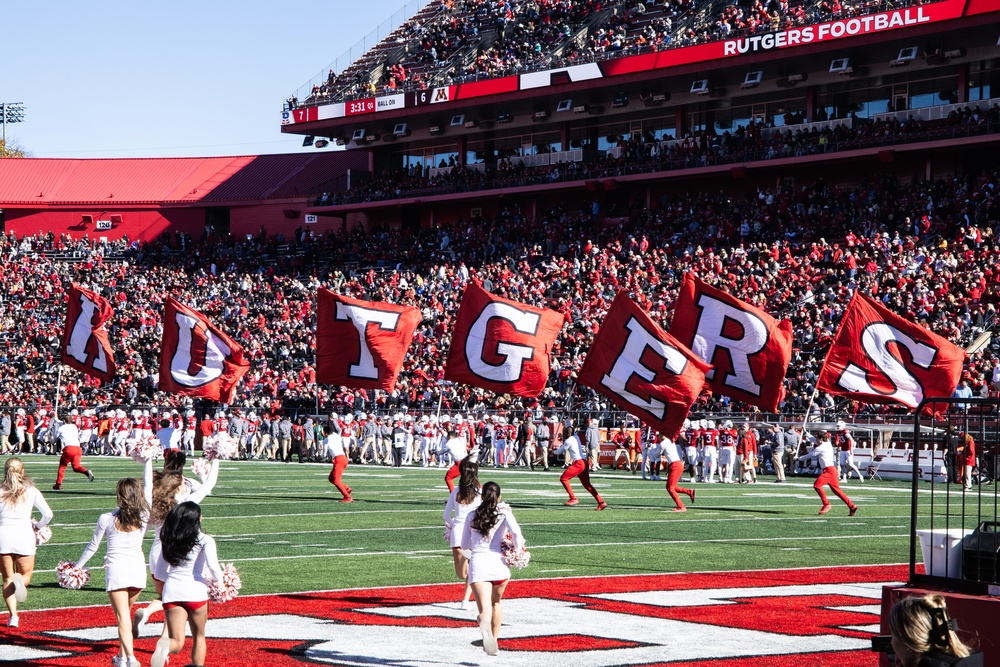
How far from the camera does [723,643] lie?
9.31 metres

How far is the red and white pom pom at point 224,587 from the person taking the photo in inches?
310

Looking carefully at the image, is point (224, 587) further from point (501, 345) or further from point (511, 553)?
point (501, 345)

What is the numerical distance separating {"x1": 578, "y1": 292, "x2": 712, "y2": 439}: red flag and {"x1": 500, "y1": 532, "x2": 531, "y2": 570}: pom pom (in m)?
8.46

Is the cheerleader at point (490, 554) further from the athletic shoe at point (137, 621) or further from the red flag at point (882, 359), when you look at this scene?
the red flag at point (882, 359)

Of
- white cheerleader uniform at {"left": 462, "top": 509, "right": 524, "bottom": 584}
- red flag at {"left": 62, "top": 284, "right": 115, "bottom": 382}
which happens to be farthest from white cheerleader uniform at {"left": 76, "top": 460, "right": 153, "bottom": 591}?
red flag at {"left": 62, "top": 284, "right": 115, "bottom": 382}

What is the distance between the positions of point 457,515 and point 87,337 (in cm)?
1609

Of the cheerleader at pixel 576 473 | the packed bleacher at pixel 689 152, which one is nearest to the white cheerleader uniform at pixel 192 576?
the cheerleader at pixel 576 473

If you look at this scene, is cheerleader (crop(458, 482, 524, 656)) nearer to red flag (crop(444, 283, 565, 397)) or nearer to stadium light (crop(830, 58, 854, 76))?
red flag (crop(444, 283, 565, 397))

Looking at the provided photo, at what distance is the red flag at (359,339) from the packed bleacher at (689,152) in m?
24.5

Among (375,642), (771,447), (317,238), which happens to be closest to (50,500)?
(375,642)

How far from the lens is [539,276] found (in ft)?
139

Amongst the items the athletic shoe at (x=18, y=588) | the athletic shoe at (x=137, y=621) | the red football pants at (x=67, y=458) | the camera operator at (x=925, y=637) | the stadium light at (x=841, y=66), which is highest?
the stadium light at (x=841, y=66)

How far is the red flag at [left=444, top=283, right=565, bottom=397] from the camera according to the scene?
724 inches

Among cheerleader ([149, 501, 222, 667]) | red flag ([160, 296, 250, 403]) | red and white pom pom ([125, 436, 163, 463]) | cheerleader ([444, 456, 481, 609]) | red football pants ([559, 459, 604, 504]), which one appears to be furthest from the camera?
red flag ([160, 296, 250, 403])
